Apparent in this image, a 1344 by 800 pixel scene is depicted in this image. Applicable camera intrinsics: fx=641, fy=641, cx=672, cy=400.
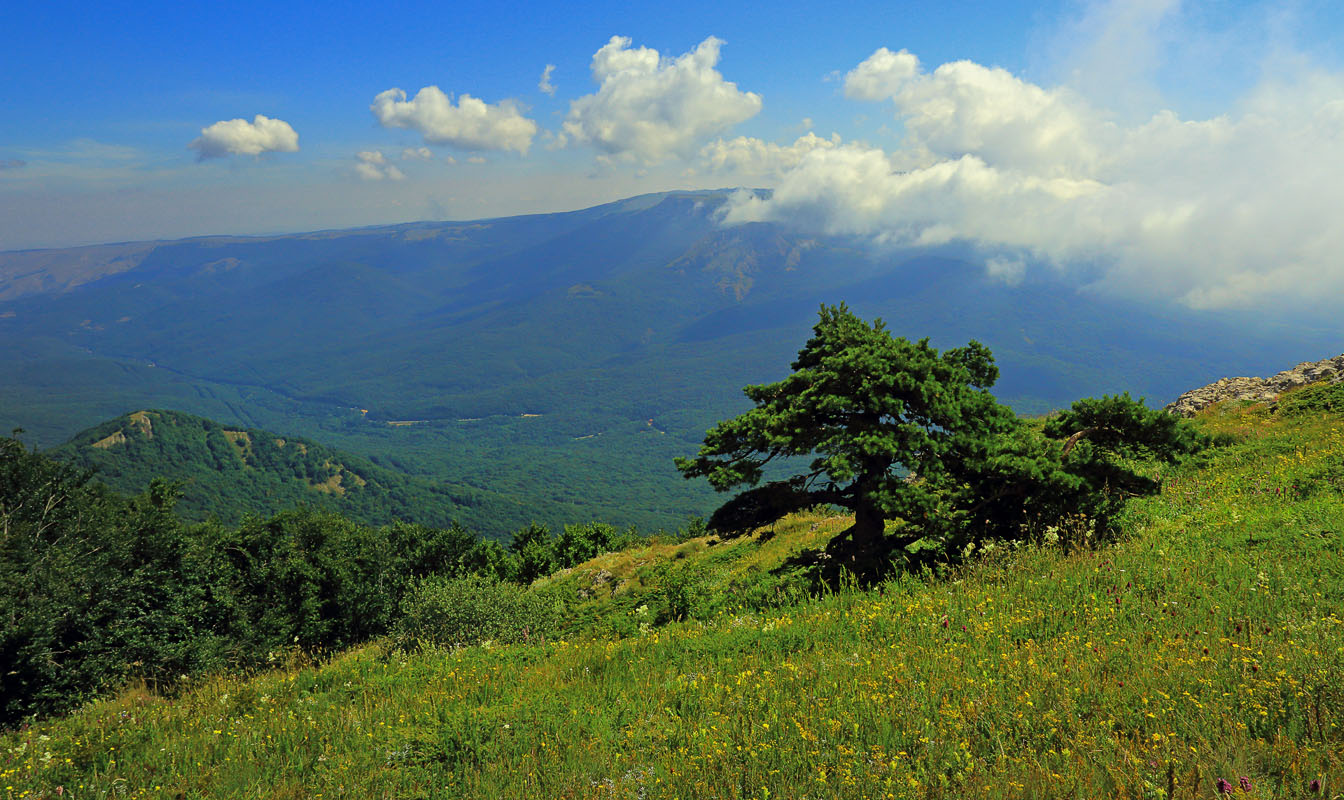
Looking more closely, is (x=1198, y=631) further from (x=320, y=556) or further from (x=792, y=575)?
Answer: (x=320, y=556)

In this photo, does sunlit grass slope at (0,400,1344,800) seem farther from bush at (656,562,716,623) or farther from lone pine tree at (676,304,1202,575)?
bush at (656,562,716,623)

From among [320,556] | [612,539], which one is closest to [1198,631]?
[320,556]

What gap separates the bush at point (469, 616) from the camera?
47.0ft

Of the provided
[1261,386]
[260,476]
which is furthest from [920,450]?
[260,476]

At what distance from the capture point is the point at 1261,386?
29.8 m

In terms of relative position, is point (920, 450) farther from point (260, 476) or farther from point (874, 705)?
point (260, 476)

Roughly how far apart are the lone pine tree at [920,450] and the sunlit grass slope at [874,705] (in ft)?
6.62

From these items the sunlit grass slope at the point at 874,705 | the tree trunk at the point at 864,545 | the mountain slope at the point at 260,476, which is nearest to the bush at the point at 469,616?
the sunlit grass slope at the point at 874,705

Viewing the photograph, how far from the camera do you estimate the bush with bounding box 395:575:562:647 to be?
564 inches

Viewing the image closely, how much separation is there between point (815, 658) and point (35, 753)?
8.38m

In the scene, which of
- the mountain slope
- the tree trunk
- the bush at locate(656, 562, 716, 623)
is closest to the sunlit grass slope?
the bush at locate(656, 562, 716, 623)

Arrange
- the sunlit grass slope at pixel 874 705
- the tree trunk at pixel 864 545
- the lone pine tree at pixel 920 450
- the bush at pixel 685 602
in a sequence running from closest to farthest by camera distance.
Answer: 1. the sunlit grass slope at pixel 874 705
2. the lone pine tree at pixel 920 450
3. the bush at pixel 685 602
4. the tree trunk at pixel 864 545

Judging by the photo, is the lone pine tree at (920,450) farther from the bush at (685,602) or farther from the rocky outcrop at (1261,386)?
the rocky outcrop at (1261,386)

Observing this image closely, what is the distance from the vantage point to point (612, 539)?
1998 inches
